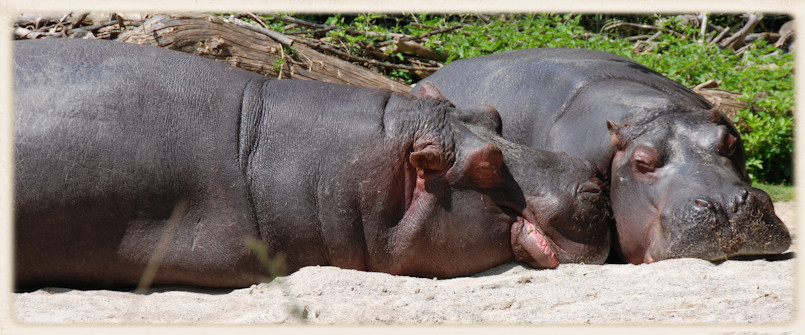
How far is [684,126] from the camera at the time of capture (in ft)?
14.6

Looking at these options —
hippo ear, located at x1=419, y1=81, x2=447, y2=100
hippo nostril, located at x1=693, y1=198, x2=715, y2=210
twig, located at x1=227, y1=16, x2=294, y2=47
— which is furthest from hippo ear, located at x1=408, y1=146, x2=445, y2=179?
twig, located at x1=227, y1=16, x2=294, y2=47

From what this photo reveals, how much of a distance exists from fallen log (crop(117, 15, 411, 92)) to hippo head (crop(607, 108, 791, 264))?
282cm

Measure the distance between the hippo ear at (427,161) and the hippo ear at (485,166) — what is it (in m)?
0.14

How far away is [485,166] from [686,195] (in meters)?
1.01

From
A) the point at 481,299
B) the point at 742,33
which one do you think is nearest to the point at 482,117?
the point at 481,299

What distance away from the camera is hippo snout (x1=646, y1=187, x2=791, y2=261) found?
12.8 feet

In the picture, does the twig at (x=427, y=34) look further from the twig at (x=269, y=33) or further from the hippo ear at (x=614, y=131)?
the hippo ear at (x=614, y=131)

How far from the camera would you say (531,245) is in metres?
4.00

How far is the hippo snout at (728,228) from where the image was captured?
154 inches

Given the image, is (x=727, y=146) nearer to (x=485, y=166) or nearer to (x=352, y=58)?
(x=485, y=166)

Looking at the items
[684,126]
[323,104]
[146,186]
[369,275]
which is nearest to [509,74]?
[684,126]

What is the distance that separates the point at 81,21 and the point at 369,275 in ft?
12.1

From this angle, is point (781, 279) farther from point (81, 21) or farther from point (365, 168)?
point (81, 21)

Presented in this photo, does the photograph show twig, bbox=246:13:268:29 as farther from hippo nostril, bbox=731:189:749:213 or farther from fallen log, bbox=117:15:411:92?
hippo nostril, bbox=731:189:749:213
